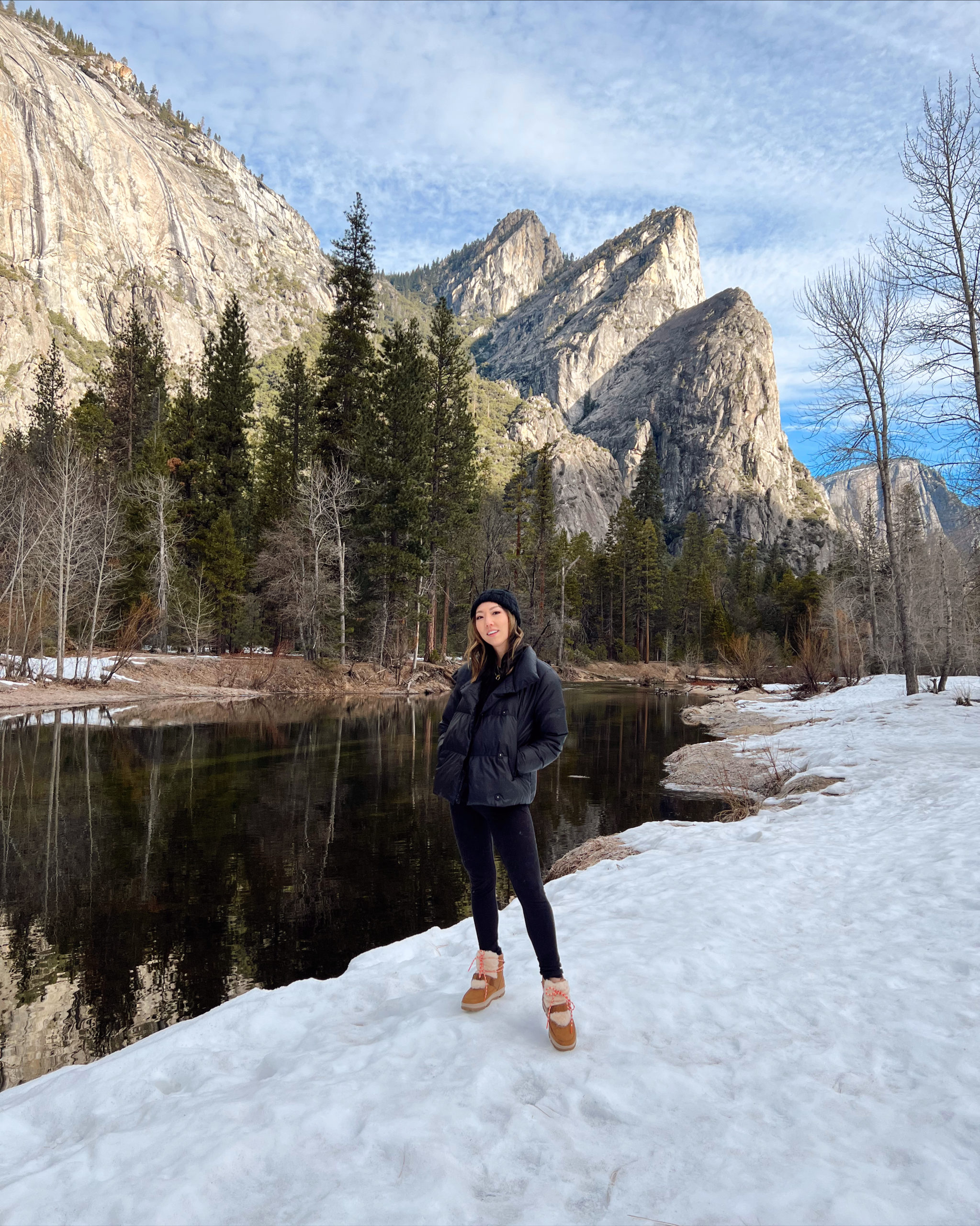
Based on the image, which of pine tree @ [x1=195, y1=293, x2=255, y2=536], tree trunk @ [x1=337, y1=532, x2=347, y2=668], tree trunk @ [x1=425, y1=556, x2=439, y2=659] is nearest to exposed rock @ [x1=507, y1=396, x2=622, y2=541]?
tree trunk @ [x1=425, y1=556, x2=439, y2=659]

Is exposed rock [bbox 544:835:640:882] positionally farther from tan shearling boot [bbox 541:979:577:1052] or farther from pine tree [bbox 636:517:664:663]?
pine tree [bbox 636:517:664:663]

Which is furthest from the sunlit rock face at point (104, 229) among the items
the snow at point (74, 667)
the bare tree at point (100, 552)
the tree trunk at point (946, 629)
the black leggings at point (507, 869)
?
the black leggings at point (507, 869)

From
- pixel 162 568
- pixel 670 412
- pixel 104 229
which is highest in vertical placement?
pixel 104 229

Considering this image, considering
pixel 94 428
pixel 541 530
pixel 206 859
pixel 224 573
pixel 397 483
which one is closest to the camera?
pixel 206 859

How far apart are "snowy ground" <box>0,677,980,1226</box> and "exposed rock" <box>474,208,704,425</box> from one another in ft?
550

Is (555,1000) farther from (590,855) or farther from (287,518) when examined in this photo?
(287,518)

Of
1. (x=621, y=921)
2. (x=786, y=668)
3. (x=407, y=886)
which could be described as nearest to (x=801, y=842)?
(x=621, y=921)

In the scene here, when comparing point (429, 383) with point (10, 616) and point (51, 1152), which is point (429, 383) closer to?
point (10, 616)

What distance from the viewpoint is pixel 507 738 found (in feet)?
10.2

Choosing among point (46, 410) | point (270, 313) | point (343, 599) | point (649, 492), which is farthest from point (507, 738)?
point (270, 313)

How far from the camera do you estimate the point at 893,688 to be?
75.0 feet

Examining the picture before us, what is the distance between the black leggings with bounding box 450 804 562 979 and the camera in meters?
3.02

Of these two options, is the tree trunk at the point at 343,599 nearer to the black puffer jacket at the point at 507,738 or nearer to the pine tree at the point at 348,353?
the pine tree at the point at 348,353

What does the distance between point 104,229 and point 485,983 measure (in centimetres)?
15890
